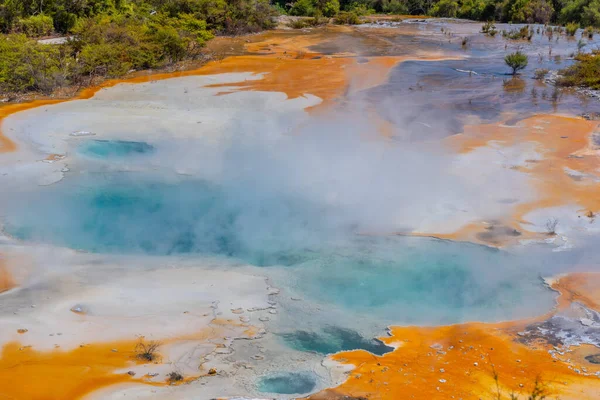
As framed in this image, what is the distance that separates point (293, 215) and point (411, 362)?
500 centimetres

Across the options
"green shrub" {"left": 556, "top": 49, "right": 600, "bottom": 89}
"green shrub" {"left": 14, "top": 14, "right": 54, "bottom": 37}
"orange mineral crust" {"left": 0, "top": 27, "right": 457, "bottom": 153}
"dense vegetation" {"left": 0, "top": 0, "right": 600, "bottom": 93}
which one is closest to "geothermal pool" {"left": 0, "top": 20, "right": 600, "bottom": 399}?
"orange mineral crust" {"left": 0, "top": 27, "right": 457, "bottom": 153}

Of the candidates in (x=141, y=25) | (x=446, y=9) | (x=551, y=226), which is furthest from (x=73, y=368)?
(x=446, y=9)

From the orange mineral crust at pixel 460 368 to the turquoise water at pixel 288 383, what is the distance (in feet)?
0.86

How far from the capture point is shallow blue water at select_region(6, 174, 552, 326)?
9.23m

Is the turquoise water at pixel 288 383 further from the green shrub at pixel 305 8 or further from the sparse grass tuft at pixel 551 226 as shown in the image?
the green shrub at pixel 305 8

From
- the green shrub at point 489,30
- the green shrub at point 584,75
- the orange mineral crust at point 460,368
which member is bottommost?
the orange mineral crust at point 460,368

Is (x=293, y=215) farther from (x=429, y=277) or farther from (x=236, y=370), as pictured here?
(x=236, y=370)

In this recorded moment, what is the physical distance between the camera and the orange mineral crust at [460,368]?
6.96 metres

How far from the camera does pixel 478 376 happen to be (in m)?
7.32

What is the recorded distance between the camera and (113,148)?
15531 millimetres

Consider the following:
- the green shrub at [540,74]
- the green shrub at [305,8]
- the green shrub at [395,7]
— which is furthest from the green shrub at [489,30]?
the green shrub at [305,8]

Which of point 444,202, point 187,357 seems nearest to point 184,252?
point 187,357

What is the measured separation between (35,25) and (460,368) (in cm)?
2789

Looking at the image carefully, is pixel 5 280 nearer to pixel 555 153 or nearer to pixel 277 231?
pixel 277 231
